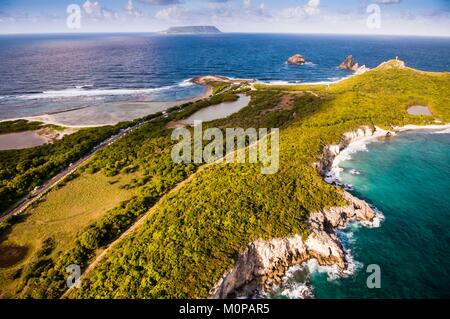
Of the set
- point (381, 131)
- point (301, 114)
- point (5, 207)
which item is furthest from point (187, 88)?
point (5, 207)

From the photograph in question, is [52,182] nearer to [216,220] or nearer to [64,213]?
[64,213]

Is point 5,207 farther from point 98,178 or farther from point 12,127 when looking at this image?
point 12,127

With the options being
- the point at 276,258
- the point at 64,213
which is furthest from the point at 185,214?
the point at 64,213

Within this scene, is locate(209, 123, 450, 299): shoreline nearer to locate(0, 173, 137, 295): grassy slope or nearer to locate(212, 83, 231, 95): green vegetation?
locate(0, 173, 137, 295): grassy slope

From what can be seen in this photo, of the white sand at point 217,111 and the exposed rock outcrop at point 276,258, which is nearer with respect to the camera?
the exposed rock outcrop at point 276,258

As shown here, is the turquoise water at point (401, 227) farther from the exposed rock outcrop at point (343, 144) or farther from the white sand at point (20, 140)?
the white sand at point (20, 140)

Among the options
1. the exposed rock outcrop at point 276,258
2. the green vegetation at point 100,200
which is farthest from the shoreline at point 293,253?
the green vegetation at point 100,200
